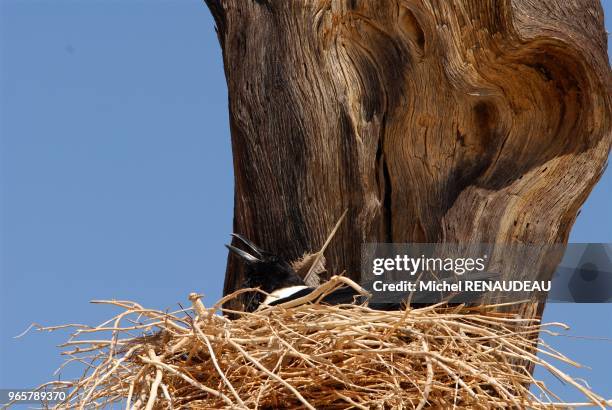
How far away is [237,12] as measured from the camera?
169 inches

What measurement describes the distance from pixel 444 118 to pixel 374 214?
43 centimetres

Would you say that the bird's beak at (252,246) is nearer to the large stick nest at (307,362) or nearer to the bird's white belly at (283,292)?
the bird's white belly at (283,292)

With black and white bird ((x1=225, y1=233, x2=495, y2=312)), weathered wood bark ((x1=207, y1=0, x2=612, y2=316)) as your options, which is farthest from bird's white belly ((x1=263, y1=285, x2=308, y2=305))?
weathered wood bark ((x1=207, y1=0, x2=612, y2=316))

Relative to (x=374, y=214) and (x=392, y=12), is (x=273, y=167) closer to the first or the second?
(x=374, y=214)

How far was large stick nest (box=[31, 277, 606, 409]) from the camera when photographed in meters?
3.12

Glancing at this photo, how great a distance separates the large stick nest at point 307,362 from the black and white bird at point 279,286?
1.34ft

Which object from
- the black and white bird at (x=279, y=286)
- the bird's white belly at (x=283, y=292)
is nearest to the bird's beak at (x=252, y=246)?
the black and white bird at (x=279, y=286)

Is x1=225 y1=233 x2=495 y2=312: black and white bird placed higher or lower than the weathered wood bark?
lower

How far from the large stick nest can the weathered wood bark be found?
Result: 0.82m

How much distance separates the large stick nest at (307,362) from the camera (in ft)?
10.2

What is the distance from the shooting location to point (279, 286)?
398cm

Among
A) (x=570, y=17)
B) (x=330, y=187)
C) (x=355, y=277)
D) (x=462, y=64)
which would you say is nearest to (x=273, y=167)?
(x=330, y=187)

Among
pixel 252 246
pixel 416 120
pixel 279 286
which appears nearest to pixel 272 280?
pixel 279 286

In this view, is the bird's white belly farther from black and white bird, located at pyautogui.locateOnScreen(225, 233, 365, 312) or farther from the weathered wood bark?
the weathered wood bark
